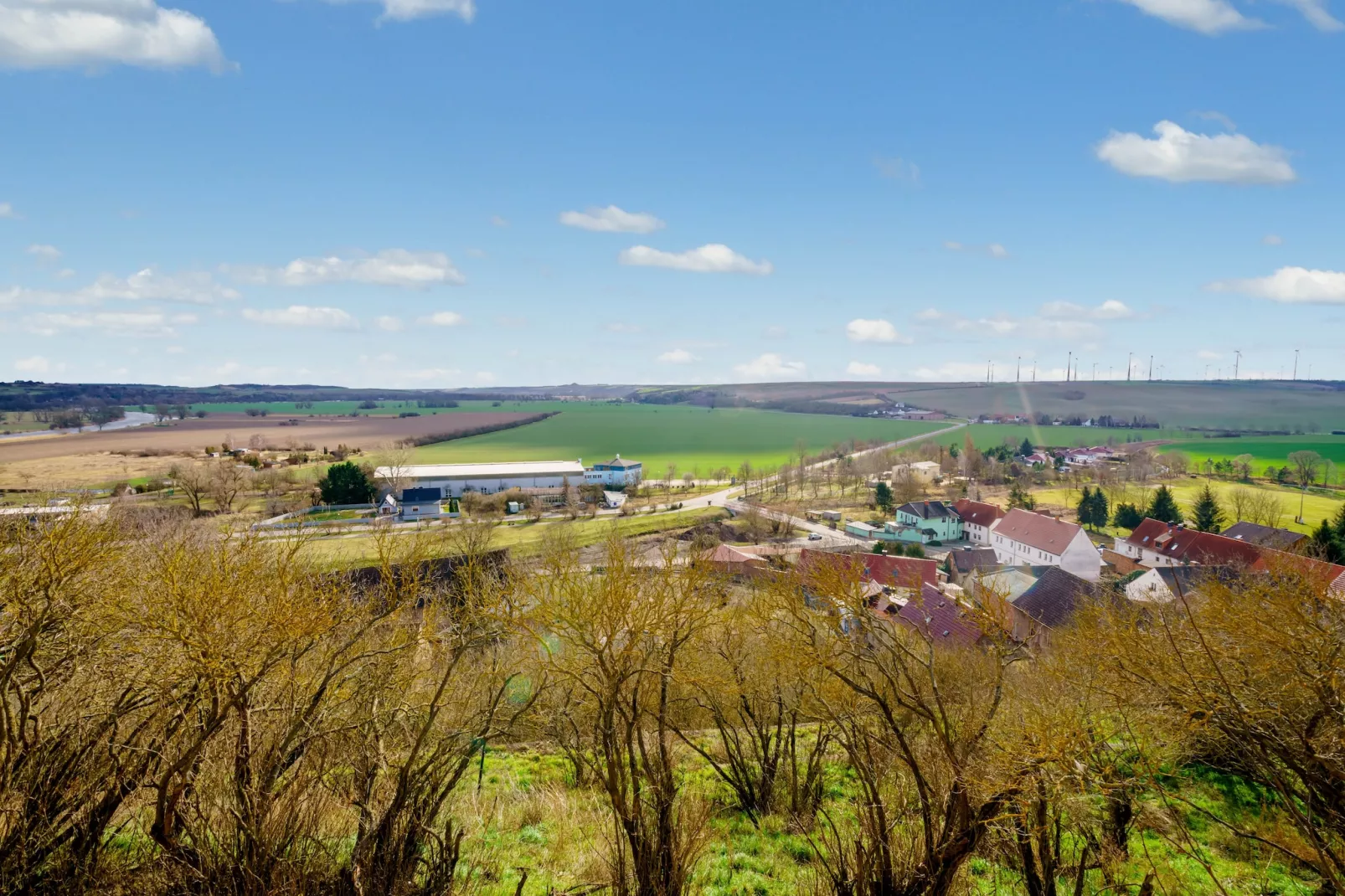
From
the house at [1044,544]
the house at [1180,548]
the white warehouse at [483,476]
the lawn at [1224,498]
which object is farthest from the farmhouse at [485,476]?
the lawn at [1224,498]

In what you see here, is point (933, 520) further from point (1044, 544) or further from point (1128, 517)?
point (1128, 517)

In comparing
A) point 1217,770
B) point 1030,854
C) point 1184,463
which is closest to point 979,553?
point 1217,770

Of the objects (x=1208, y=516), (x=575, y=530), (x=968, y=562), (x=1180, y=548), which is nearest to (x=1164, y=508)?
(x=1208, y=516)

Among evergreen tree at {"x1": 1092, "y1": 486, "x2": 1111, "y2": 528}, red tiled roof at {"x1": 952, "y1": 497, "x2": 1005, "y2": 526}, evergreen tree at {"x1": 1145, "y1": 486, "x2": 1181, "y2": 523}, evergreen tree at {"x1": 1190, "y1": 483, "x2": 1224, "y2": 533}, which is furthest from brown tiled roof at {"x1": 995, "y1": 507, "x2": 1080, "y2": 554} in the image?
evergreen tree at {"x1": 1092, "y1": 486, "x2": 1111, "y2": 528}

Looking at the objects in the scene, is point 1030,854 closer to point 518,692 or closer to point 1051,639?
point 518,692

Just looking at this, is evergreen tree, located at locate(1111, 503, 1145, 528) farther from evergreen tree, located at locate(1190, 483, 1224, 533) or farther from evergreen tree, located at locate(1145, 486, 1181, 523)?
evergreen tree, located at locate(1190, 483, 1224, 533)
